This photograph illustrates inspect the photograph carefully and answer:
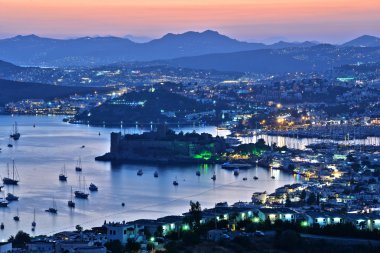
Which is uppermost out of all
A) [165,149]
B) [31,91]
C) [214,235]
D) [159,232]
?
[31,91]

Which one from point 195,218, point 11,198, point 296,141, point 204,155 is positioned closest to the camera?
point 195,218

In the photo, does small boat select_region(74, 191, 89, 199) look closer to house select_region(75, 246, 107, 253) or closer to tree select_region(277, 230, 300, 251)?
tree select_region(277, 230, 300, 251)

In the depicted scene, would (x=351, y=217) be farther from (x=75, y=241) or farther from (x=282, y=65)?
(x=282, y=65)

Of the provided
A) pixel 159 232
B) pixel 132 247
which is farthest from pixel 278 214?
pixel 132 247

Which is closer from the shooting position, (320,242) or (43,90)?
(320,242)

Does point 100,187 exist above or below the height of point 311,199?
below

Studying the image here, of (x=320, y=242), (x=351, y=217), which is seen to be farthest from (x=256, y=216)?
(x=320, y=242)

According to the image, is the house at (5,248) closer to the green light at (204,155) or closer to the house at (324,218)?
the house at (324,218)

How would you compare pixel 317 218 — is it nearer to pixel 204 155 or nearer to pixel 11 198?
pixel 11 198

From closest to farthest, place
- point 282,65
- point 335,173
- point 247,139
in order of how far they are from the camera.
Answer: point 335,173, point 247,139, point 282,65
